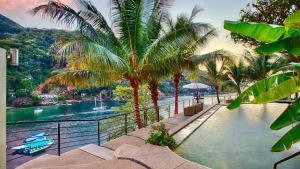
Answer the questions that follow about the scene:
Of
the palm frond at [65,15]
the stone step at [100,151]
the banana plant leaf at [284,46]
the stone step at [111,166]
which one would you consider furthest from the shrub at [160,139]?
the palm frond at [65,15]

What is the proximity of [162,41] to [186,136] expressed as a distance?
3.36 m

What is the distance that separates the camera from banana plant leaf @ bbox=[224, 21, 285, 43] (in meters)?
2.03

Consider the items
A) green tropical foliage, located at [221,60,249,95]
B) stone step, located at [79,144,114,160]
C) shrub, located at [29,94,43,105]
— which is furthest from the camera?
shrub, located at [29,94,43,105]

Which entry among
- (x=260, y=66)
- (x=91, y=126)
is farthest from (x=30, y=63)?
(x=260, y=66)

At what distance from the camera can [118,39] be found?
27.3ft

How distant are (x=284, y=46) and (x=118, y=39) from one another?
6.80m

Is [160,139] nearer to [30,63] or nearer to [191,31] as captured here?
[191,31]

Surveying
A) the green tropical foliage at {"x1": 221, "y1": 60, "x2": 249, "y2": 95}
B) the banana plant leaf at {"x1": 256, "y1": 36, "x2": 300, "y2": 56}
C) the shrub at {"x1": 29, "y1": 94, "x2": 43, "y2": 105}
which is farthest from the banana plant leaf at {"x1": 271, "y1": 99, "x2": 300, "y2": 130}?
the shrub at {"x1": 29, "y1": 94, "x2": 43, "y2": 105}

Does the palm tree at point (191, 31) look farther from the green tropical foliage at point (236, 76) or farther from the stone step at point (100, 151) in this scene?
the green tropical foliage at point (236, 76)

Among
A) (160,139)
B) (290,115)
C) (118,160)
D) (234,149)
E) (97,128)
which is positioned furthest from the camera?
(97,128)

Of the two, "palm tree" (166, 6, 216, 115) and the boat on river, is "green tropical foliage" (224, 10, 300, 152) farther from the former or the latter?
the boat on river

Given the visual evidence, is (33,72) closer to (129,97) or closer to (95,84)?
(129,97)

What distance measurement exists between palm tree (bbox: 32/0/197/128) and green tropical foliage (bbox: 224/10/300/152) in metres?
4.70

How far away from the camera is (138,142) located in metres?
5.82
